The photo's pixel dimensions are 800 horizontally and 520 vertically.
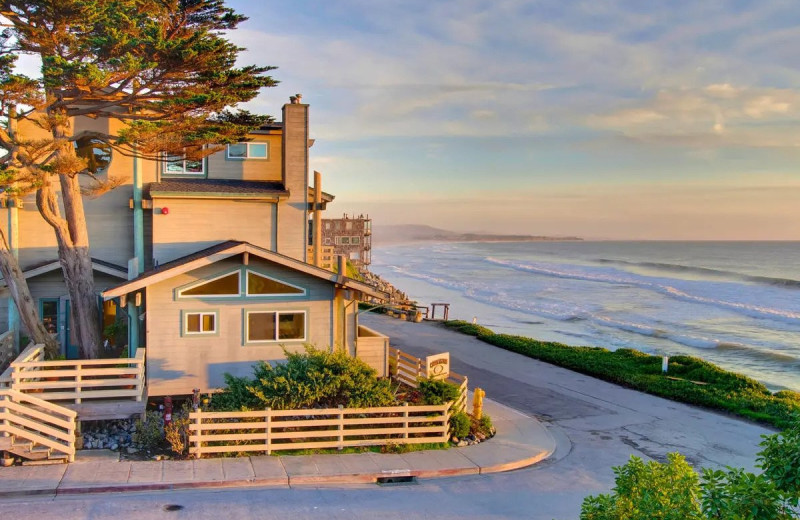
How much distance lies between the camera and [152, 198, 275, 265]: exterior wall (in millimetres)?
20969

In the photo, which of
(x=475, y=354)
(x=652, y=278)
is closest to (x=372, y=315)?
(x=475, y=354)

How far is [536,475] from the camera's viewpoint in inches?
565

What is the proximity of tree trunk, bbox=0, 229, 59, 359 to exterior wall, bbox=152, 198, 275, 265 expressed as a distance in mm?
3764

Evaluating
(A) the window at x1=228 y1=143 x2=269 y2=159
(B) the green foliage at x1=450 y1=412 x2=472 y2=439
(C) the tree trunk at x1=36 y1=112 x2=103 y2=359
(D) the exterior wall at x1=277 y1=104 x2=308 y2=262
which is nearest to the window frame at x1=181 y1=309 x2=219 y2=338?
(C) the tree trunk at x1=36 y1=112 x2=103 y2=359

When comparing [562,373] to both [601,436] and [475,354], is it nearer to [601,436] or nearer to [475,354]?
[475,354]

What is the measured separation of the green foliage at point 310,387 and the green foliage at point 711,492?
9.73 metres

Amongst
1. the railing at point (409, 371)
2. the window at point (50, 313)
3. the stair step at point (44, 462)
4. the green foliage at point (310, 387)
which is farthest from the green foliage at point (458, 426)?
the window at point (50, 313)

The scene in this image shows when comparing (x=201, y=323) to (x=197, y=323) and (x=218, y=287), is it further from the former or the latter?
(x=218, y=287)

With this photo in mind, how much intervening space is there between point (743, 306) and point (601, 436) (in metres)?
49.2

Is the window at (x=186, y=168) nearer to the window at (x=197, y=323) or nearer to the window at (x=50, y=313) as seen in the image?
the window at (x=50, y=313)

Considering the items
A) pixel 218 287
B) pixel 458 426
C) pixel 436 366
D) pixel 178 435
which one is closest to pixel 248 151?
pixel 218 287

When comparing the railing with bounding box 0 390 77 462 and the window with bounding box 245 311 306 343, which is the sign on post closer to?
the window with bounding box 245 311 306 343

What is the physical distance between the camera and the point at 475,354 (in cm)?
2992

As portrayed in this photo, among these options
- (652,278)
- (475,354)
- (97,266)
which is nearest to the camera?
(97,266)
